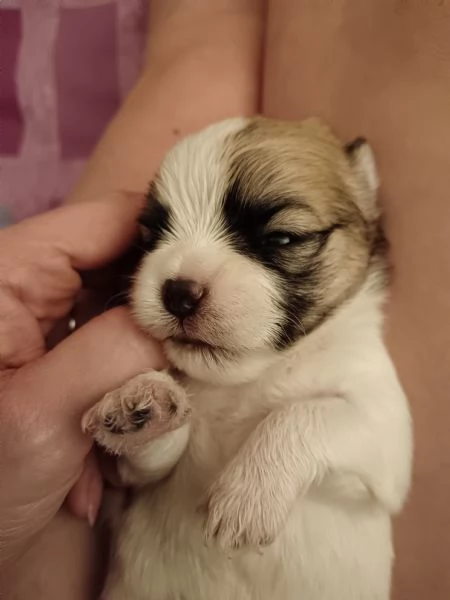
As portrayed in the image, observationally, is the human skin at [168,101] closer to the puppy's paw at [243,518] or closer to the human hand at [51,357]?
the human hand at [51,357]

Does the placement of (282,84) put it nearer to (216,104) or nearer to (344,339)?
(216,104)

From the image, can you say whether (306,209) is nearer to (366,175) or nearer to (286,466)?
(366,175)

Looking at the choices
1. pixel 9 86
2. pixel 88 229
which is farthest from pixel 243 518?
pixel 9 86

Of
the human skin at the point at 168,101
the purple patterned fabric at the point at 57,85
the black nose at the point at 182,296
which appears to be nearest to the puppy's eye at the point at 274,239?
the black nose at the point at 182,296

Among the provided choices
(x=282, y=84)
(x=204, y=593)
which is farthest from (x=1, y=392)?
(x=282, y=84)

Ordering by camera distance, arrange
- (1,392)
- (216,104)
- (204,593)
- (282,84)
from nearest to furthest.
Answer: (1,392) < (204,593) < (282,84) < (216,104)
